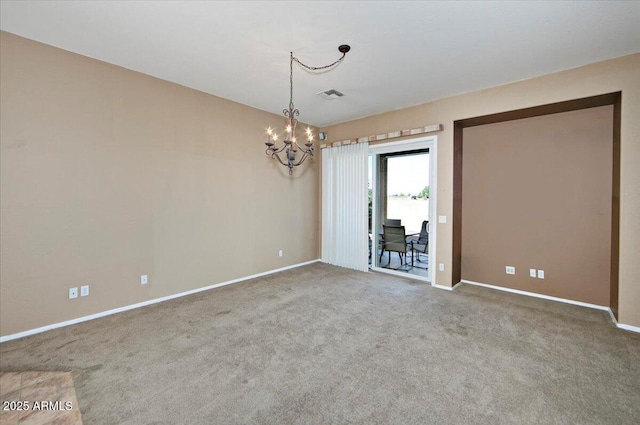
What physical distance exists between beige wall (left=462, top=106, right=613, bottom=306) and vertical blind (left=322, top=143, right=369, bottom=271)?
1.78 m

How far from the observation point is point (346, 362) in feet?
8.01

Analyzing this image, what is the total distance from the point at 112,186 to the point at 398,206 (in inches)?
186

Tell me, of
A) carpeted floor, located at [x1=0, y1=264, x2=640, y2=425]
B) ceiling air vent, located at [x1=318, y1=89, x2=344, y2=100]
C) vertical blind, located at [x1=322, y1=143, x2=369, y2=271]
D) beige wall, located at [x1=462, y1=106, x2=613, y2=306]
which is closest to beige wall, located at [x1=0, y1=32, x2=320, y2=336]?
carpeted floor, located at [x1=0, y1=264, x2=640, y2=425]

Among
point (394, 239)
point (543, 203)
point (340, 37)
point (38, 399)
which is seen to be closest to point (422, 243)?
point (394, 239)

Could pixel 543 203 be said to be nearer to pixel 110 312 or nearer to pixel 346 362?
pixel 346 362

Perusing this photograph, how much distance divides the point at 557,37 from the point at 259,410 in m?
4.27

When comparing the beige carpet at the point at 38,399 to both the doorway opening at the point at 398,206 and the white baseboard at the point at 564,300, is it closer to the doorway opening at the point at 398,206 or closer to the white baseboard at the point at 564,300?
the doorway opening at the point at 398,206

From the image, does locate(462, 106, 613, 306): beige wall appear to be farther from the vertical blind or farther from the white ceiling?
the vertical blind

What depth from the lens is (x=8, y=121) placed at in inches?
108

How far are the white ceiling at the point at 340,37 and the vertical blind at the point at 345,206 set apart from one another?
6.17ft

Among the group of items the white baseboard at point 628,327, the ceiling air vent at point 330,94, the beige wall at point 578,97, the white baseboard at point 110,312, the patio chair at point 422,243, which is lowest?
the white baseboard at point 628,327

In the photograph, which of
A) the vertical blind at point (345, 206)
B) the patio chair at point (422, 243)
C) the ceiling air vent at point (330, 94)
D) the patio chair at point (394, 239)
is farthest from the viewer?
the vertical blind at point (345, 206)

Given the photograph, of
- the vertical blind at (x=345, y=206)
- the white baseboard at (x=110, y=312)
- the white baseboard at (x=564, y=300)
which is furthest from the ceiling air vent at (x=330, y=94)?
→ the white baseboard at (x=564, y=300)

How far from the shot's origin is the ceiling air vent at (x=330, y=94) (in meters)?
4.08
